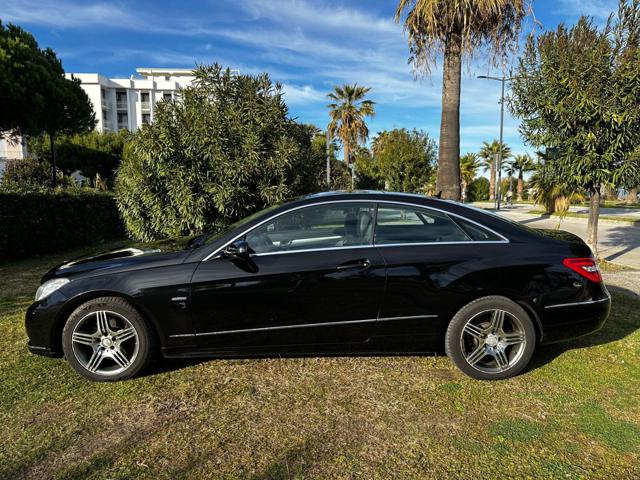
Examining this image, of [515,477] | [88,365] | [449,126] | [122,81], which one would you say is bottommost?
[515,477]

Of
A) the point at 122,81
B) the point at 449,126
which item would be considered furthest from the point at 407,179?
the point at 122,81

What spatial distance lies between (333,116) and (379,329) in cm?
3585

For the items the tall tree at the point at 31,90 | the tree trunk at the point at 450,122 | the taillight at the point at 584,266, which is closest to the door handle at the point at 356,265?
the taillight at the point at 584,266

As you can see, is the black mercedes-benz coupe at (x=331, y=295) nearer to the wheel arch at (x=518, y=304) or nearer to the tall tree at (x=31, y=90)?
the wheel arch at (x=518, y=304)

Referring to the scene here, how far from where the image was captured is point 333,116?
37.4 m

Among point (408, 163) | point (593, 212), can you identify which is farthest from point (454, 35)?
point (408, 163)

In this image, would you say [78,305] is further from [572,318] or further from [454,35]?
[454,35]

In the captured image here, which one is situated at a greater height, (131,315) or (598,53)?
(598,53)

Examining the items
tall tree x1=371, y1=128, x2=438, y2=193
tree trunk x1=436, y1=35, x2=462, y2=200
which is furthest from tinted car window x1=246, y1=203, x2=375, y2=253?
tall tree x1=371, y1=128, x2=438, y2=193

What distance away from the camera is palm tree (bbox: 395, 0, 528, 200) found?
9.98 metres

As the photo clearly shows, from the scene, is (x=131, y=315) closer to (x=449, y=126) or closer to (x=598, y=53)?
(x=598, y=53)

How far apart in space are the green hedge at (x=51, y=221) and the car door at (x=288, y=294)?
25.6 ft

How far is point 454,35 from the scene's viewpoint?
10406mm

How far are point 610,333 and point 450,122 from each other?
6.91 meters
